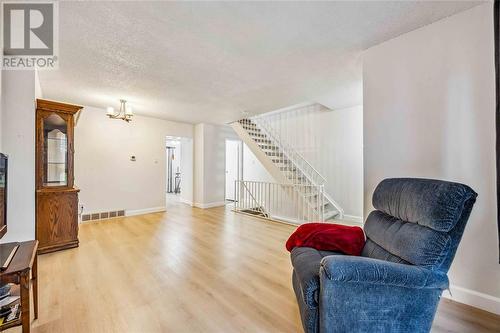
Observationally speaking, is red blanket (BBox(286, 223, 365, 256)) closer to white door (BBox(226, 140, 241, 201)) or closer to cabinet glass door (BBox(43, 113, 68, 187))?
cabinet glass door (BBox(43, 113, 68, 187))

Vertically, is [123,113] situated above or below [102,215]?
above

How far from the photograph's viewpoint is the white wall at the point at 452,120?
5.56 feet

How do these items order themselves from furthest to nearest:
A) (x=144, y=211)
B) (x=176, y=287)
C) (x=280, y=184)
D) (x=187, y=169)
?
1. (x=187, y=169)
2. (x=144, y=211)
3. (x=280, y=184)
4. (x=176, y=287)

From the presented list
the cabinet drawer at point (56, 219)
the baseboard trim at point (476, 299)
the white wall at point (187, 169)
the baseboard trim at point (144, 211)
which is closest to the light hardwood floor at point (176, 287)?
the baseboard trim at point (476, 299)

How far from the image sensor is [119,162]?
4.93 meters

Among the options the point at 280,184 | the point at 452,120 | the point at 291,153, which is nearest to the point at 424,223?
the point at 452,120

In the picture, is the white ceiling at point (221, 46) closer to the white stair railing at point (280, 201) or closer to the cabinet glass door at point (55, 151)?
the cabinet glass door at point (55, 151)

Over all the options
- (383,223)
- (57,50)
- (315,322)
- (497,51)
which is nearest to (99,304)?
(315,322)

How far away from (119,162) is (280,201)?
159 inches

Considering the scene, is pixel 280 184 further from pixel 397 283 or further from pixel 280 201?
pixel 397 283

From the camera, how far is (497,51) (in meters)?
1.63

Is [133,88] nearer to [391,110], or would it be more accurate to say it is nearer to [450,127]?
[391,110]

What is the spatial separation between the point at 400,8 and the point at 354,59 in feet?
2.67

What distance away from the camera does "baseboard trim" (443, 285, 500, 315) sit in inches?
65.3
